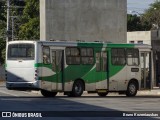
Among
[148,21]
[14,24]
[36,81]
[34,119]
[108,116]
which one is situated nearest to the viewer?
[34,119]

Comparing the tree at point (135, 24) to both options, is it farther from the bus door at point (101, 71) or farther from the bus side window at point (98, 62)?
the bus side window at point (98, 62)

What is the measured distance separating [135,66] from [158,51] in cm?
1207

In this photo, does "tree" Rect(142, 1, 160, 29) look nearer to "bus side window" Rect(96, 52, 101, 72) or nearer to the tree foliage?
the tree foliage

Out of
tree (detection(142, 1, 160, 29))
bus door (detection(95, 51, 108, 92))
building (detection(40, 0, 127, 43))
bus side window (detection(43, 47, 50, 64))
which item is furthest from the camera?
tree (detection(142, 1, 160, 29))

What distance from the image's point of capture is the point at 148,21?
10138 cm

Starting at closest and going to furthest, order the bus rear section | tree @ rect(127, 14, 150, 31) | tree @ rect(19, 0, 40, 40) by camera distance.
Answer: the bus rear section → tree @ rect(19, 0, 40, 40) → tree @ rect(127, 14, 150, 31)

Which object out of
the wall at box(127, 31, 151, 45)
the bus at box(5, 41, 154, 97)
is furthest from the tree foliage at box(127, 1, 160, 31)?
the bus at box(5, 41, 154, 97)

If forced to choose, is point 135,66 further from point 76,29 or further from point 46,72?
point 76,29

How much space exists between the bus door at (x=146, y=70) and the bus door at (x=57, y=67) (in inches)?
225

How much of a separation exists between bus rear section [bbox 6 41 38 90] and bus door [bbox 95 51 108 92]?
4.04m

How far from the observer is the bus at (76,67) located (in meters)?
32.6

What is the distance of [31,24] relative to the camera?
7062 centimetres

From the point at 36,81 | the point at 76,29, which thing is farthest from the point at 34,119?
the point at 76,29

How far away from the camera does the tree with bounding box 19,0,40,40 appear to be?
69.9 meters
